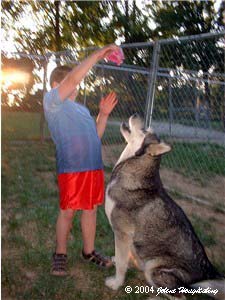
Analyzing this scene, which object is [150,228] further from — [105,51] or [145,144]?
[105,51]

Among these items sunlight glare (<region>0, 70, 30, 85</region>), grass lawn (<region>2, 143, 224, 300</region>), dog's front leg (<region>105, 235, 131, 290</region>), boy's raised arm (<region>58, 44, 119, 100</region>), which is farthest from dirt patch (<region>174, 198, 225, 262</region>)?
sunlight glare (<region>0, 70, 30, 85</region>)

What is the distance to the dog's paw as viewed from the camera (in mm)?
3275

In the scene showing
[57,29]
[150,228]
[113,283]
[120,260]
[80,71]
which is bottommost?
[113,283]

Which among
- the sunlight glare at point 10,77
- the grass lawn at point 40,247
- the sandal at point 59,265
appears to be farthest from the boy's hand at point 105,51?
the sandal at point 59,265

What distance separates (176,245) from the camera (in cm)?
307

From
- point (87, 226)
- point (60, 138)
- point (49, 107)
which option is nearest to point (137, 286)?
point (87, 226)

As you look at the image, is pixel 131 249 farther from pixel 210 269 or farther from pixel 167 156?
pixel 167 156

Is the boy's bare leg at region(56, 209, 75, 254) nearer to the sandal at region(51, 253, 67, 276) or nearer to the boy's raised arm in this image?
the sandal at region(51, 253, 67, 276)

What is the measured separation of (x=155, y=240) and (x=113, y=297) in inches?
23.7

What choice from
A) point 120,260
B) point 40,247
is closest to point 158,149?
point 120,260

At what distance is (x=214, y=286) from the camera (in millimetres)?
2914

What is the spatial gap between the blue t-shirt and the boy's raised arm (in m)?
0.30

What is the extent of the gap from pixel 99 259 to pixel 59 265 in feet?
1.43

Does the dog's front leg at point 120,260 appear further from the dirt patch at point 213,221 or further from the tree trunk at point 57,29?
the tree trunk at point 57,29
